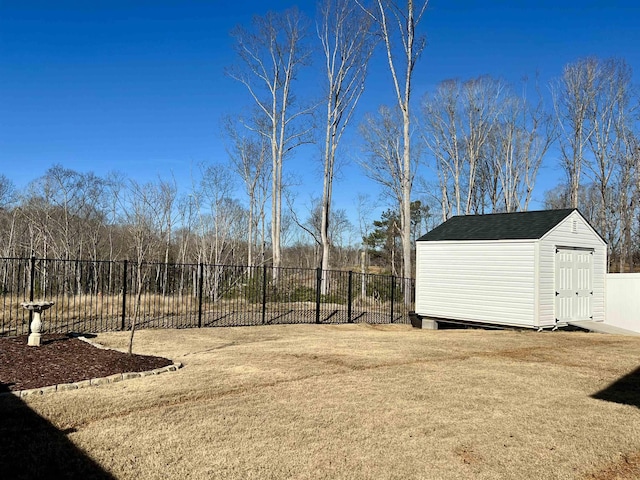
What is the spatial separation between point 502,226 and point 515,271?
4.94ft

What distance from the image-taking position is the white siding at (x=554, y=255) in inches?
440

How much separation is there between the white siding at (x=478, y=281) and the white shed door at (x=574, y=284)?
0.95m

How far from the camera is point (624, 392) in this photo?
560 cm

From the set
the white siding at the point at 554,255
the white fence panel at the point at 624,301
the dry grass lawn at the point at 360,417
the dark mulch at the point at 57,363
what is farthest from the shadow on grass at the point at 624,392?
the white fence panel at the point at 624,301

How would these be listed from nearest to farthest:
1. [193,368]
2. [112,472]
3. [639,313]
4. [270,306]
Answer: [112,472], [193,368], [639,313], [270,306]

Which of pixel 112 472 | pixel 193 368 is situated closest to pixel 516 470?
pixel 112 472

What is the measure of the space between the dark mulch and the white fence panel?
1235cm

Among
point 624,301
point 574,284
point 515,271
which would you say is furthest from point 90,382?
point 624,301

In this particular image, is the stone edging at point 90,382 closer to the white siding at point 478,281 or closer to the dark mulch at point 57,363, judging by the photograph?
the dark mulch at point 57,363

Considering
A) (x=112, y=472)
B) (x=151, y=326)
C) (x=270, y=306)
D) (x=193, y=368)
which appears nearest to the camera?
(x=112, y=472)

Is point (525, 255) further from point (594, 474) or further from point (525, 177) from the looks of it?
point (525, 177)

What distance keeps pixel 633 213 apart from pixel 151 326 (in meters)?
27.4

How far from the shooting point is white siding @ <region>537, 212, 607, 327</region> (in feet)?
36.6

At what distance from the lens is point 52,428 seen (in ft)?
13.0
